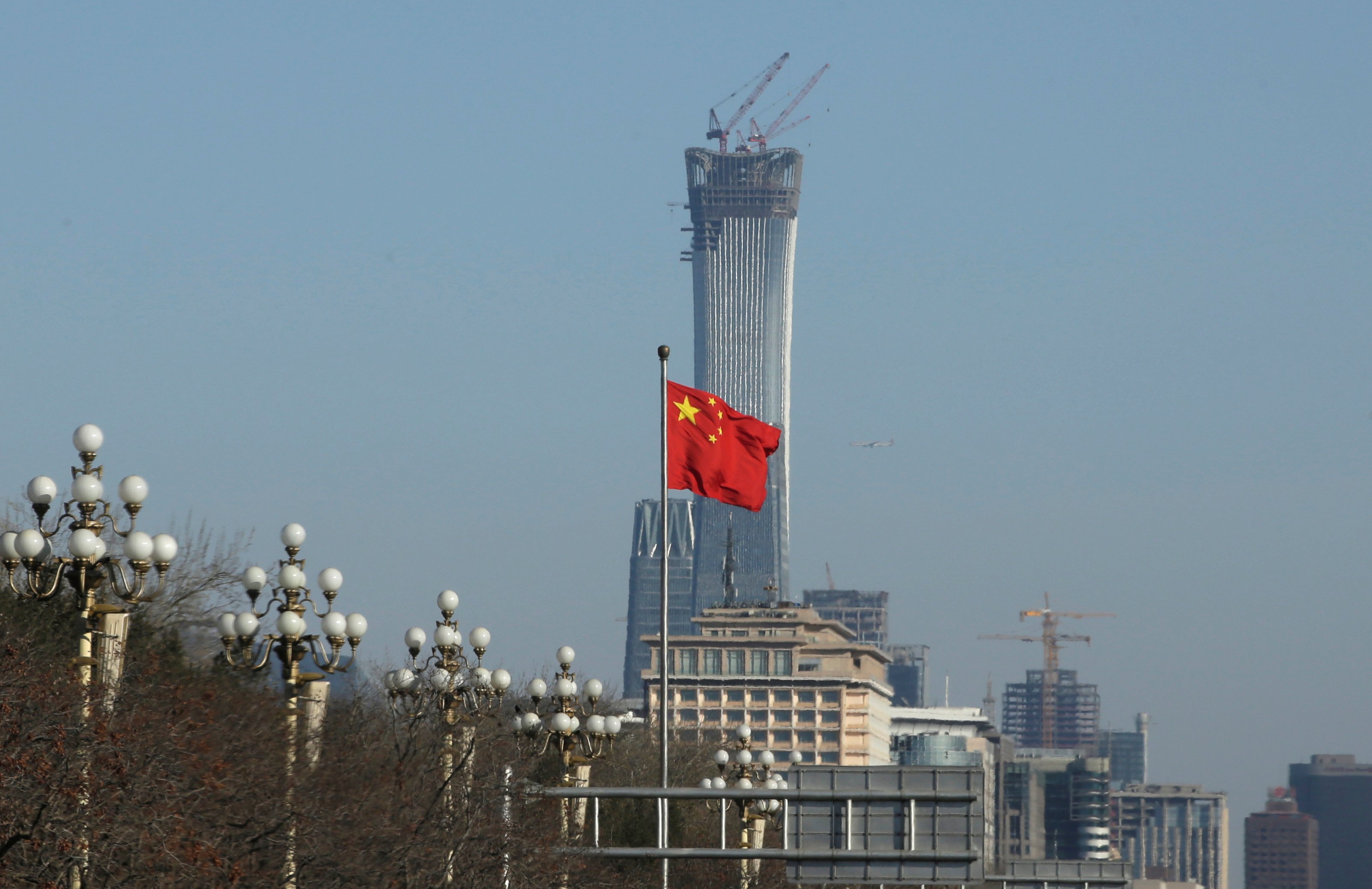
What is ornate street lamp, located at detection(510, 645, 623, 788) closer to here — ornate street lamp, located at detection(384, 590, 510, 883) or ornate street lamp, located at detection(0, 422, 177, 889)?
ornate street lamp, located at detection(384, 590, 510, 883)

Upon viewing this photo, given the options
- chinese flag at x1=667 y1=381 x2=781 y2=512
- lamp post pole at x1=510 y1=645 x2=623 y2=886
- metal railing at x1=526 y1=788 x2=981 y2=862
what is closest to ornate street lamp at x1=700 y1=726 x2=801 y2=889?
lamp post pole at x1=510 y1=645 x2=623 y2=886

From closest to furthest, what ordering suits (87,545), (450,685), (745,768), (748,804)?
(87,545) < (450,685) < (748,804) < (745,768)

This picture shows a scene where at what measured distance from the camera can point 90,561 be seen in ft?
86.6

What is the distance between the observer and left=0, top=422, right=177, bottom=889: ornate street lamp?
2633 cm

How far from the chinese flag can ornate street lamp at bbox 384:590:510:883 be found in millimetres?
4745

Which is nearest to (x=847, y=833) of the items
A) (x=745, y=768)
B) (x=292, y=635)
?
(x=292, y=635)

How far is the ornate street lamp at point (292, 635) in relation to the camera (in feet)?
97.6

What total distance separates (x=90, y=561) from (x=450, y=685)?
448 inches

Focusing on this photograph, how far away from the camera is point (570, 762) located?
40688 millimetres

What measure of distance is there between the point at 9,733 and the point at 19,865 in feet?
5.58

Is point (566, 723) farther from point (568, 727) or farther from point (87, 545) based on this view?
point (87, 545)

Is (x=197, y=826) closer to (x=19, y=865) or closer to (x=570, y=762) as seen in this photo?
(x=19, y=865)

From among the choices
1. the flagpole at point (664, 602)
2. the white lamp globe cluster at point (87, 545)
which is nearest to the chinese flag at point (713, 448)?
the flagpole at point (664, 602)

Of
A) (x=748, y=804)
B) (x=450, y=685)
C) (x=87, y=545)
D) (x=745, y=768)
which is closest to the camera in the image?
(x=87, y=545)
